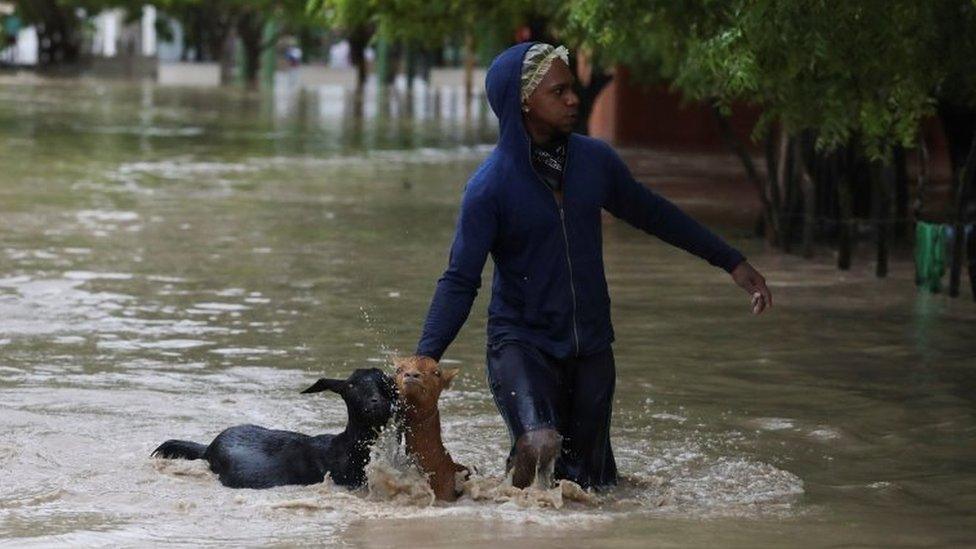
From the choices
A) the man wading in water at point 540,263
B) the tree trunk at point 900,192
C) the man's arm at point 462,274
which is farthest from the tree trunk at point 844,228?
the man's arm at point 462,274

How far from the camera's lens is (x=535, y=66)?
762 centimetres

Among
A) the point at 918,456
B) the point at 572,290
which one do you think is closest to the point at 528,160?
the point at 572,290

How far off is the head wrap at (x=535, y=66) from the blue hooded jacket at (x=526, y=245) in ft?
0.10

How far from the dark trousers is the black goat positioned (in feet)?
1.39

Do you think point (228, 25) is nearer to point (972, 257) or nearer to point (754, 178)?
point (754, 178)

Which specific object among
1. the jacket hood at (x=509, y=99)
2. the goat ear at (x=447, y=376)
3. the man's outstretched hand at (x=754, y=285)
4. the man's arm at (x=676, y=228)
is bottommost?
the goat ear at (x=447, y=376)

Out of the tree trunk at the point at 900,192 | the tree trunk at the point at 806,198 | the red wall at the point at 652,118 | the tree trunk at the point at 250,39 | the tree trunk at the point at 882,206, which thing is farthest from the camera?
the tree trunk at the point at 250,39

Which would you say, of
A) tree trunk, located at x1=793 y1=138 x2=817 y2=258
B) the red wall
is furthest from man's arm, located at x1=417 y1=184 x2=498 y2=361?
the red wall

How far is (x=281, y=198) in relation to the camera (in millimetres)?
24484

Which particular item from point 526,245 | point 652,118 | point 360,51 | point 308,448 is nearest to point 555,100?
point 526,245

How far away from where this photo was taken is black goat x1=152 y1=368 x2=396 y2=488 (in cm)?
771

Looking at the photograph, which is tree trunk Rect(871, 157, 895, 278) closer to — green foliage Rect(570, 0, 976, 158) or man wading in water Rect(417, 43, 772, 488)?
green foliage Rect(570, 0, 976, 158)

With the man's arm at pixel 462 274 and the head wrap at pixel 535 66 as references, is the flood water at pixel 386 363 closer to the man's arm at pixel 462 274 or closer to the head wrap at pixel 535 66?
the man's arm at pixel 462 274

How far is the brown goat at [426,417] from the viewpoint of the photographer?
294 inches
